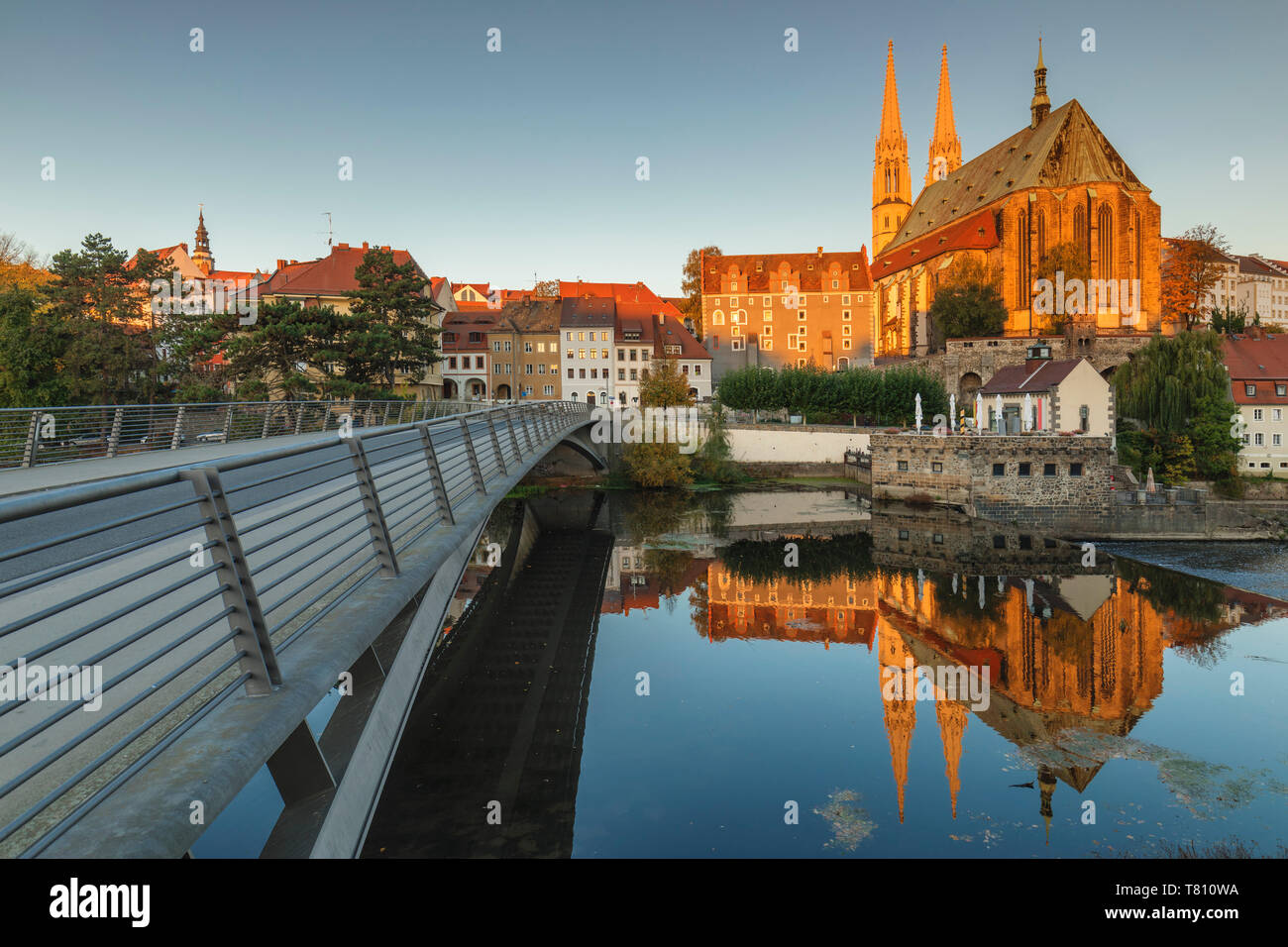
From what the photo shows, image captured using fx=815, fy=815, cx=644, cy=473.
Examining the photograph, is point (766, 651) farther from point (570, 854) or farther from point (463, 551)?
point (463, 551)

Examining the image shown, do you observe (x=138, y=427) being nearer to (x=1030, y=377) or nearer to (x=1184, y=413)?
(x=1030, y=377)

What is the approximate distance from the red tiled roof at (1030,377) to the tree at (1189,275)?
29.8 meters

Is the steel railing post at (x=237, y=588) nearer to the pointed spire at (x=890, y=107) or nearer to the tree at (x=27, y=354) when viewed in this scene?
the tree at (x=27, y=354)

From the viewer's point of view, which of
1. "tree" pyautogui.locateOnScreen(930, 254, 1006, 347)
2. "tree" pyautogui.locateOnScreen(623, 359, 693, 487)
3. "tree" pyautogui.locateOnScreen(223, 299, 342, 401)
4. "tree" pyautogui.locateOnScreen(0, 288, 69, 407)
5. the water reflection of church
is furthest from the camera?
"tree" pyautogui.locateOnScreen(930, 254, 1006, 347)

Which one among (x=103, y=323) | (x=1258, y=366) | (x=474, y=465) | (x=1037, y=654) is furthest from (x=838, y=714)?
(x=1258, y=366)

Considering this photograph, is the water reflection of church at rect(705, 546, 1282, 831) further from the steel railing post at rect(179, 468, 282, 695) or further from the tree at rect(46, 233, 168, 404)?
the tree at rect(46, 233, 168, 404)

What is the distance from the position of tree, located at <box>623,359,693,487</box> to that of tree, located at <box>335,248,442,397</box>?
12.7 metres

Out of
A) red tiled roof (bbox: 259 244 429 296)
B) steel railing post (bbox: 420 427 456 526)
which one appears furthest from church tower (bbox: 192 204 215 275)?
steel railing post (bbox: 420 427 456 526)

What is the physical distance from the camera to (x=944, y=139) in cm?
10062

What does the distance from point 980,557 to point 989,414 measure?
668 inches

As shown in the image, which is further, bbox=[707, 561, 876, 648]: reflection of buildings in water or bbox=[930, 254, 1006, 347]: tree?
bbox=[930, 254, 1006, 347]: tree

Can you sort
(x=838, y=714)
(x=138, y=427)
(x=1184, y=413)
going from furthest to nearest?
(x=1184, y=413), (x=138, y=427), (x=838, y=714)

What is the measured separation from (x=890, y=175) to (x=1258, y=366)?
2445 inches

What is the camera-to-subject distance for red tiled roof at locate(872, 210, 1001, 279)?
71750 mm
